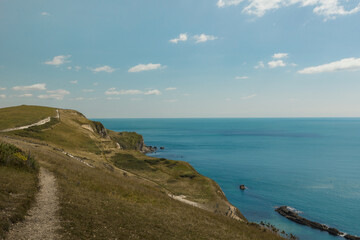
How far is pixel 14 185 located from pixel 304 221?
6547 cm

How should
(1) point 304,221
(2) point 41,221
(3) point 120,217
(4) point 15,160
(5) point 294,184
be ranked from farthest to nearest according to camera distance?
(5) point 294,184 < (1) point 304,221 < (4) point 15,160 < (3) point 120,217 < (2) point 41,221

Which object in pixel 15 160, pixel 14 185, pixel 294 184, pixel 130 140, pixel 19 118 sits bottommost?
pixel 294 184

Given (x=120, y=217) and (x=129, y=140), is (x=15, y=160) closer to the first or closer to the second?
(x=120, y=217)

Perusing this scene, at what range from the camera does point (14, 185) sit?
66.9 feet

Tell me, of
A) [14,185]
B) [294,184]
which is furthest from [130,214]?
[294,184]

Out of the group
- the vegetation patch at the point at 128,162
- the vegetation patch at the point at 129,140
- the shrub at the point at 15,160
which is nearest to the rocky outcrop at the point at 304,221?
the vegetation patch at the point at 128,162

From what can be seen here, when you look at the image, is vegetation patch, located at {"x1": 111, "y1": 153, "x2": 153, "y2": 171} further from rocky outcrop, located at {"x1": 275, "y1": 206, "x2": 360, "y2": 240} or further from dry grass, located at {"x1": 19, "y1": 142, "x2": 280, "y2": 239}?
rocky outcrop, located at {"x1": 275, "y1": 206, "x2": 360, "y2": 240}

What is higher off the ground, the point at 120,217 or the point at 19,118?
the point at 19,118

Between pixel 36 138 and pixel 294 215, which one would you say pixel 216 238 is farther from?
pixel 36 138

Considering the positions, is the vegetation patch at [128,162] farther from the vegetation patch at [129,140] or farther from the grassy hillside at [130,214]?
the vegetation patch at [129,140]

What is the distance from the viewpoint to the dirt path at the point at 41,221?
1385 centimetres

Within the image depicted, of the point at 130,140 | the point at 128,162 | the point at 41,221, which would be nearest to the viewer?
the point at 41,221

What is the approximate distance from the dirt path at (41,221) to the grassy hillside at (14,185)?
505 mm

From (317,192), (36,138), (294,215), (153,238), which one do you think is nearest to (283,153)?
(317,192)
